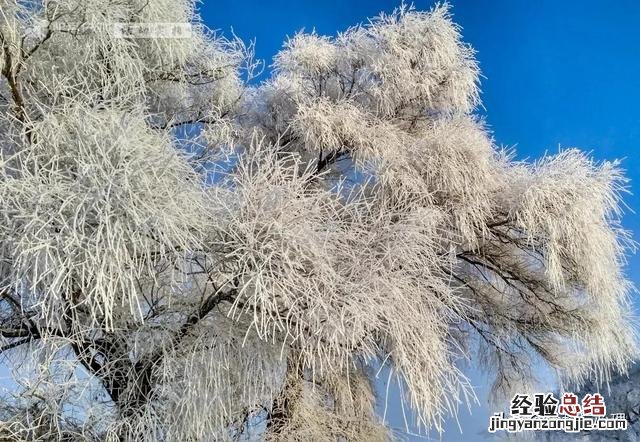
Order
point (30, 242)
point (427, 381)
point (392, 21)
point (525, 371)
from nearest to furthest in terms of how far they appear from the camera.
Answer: point (30, 242) < point (427, 381) < point (392, 21) < point (525, 371)

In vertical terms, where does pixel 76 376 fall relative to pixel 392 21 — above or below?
below

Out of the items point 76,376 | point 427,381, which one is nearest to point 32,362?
point 76,376

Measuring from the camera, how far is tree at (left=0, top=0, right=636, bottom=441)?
9.89ft

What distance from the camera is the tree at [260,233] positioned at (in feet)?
9.89

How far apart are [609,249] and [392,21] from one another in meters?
2.39

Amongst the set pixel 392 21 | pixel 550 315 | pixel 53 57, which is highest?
pixel 392 21

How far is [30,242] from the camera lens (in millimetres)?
2730

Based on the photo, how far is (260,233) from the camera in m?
3.19

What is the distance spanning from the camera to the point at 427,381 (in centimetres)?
359

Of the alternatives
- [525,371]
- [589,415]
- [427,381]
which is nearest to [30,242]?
[427,381]

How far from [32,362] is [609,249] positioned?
3970mm

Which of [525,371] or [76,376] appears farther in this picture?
[525,371]

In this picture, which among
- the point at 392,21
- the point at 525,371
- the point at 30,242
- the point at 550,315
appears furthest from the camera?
the point at 525,371

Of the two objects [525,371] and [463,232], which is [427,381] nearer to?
[463,232]
